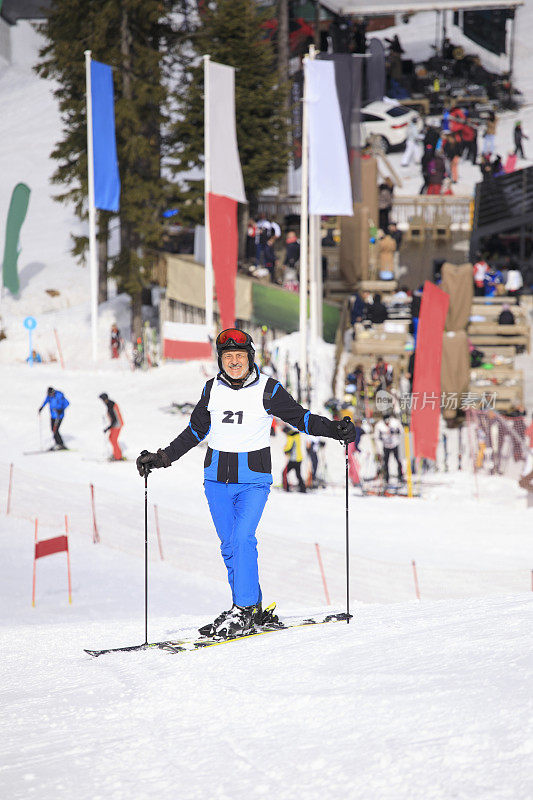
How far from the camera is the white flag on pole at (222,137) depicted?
20.4 meters

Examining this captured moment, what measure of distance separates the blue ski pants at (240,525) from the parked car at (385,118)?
97.1ft

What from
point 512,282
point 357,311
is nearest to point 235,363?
point 357,311

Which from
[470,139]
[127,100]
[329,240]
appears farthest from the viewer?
[470,139]

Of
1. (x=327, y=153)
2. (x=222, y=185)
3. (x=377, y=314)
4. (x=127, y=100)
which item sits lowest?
(x=377, y=314)

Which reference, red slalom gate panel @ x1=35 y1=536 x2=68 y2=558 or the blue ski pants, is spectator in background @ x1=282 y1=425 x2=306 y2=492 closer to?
red slalom gate panel @ x1=35 y1=536 x2=68 y2=558

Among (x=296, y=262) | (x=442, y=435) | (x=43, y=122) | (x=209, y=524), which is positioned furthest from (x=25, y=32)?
(x=209, y=524)

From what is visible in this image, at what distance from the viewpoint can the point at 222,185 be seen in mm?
20359

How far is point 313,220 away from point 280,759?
57.8ft

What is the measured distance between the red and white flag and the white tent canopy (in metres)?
23.8

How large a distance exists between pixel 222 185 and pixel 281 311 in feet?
A: 12.1

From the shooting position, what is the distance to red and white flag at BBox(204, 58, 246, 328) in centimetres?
1997

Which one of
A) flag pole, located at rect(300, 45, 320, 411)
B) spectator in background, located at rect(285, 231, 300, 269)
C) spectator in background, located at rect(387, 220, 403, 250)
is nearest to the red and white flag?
flag pole, located at rect(300, 45, 320, 411)

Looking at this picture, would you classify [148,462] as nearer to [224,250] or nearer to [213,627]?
[213,627]

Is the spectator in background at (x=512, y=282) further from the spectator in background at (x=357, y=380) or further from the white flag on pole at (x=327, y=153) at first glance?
the white flag on pole at (x=327, y=153)
